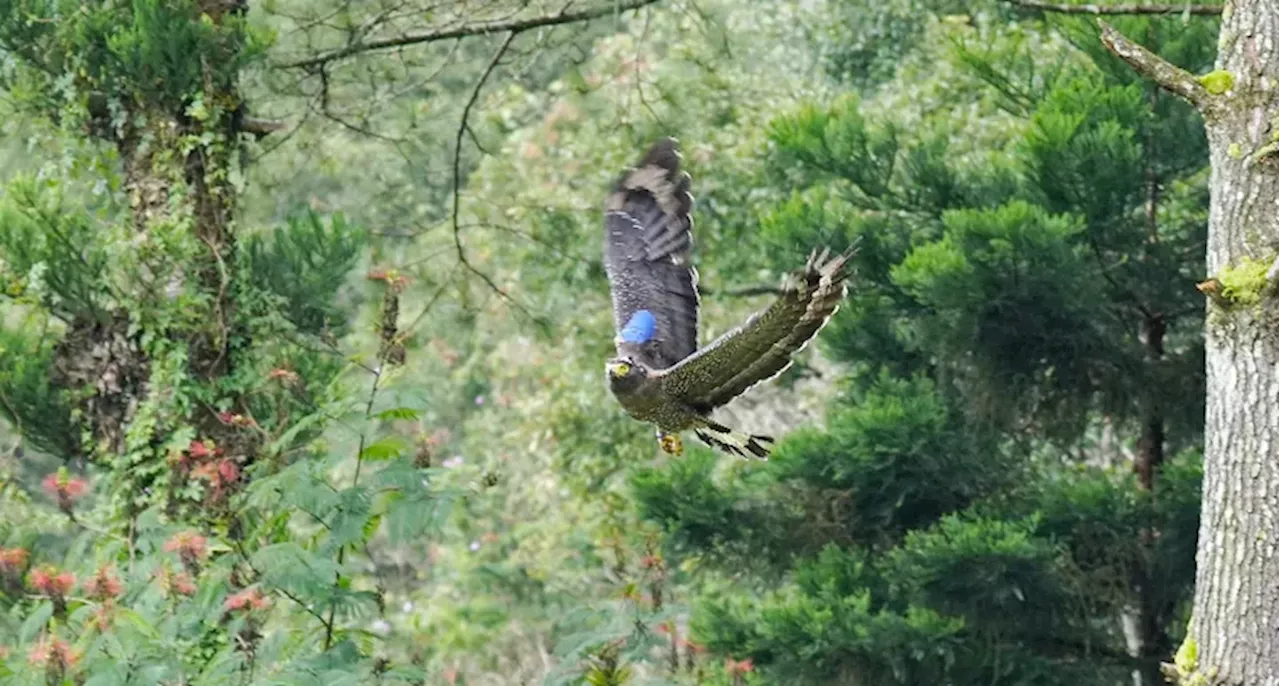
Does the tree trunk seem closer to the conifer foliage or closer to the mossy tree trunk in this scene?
the mossy tree trunk

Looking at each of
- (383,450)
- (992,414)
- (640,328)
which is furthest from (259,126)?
(992,414)

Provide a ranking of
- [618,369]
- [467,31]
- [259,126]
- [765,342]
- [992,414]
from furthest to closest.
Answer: [992,414] < [467,31] < [259,126] < [618,369] < [765,342]

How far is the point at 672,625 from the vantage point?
5395mm

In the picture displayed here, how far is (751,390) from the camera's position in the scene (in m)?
7.18

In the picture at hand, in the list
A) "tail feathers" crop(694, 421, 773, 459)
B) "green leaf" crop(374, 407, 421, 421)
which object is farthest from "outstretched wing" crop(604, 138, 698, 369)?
"green leaf" crop(374, 407, 421, 421)

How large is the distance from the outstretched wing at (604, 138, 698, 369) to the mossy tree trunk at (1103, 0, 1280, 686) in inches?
49.4

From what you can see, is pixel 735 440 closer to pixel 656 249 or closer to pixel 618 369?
pixel 618 369

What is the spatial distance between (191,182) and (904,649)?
10.4ft

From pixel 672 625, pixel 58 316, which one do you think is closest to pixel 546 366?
pixel 58 316

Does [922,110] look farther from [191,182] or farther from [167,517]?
[167,517]

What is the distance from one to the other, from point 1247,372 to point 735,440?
146 cm

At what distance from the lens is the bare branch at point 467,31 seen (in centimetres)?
706

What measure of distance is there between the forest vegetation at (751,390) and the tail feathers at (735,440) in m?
0.76

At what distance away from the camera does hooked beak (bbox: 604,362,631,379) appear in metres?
4.11
